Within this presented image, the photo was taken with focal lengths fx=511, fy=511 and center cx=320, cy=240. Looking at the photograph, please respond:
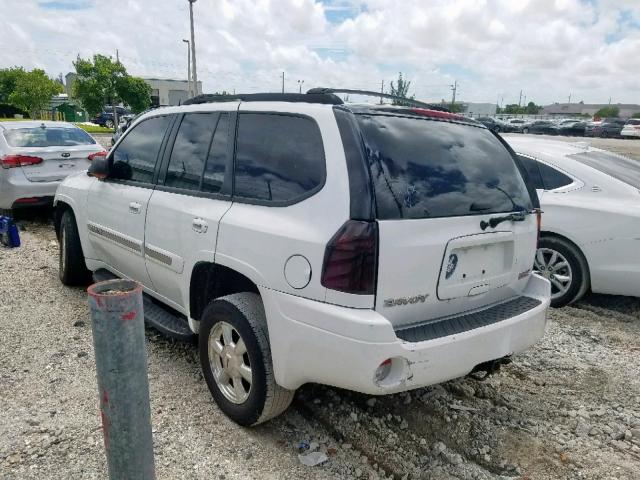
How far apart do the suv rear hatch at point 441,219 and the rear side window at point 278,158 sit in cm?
29

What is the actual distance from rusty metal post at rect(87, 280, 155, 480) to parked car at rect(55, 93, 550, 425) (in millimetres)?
760

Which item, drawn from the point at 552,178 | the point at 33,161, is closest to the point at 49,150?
the point at 33,161

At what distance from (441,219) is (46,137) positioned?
25.0 ft

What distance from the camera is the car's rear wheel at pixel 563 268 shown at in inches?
188

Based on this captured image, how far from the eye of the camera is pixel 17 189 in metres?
7.31

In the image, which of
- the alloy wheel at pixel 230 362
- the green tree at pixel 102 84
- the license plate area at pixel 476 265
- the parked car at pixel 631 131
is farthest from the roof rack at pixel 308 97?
the parked car at pixel 631 131

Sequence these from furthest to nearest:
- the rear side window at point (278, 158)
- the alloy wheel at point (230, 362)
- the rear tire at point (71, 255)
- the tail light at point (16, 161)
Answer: the tail light at point (16, 161) → the rear tire at point (71, 255) → the alloy wheel at point (230, 362) → the rear side window at point (278, 158)

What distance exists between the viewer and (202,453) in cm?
268

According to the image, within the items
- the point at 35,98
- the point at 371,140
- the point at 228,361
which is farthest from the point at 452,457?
the point at 35,98

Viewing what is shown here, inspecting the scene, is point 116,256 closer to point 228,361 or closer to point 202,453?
point 228,361

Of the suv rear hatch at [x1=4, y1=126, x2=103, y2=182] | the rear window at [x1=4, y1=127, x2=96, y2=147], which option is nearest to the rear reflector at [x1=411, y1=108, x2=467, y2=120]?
the suv rear hatch at [x1=4, y1=126, x2=103, y2=182]

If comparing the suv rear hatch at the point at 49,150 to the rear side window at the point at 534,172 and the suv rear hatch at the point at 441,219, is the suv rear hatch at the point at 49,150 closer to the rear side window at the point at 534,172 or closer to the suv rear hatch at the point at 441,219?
the rear side window at the point at 534,172

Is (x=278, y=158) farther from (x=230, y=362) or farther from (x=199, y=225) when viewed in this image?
(x=230, y=362)

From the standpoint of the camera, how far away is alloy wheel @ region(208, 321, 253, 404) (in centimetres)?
278
